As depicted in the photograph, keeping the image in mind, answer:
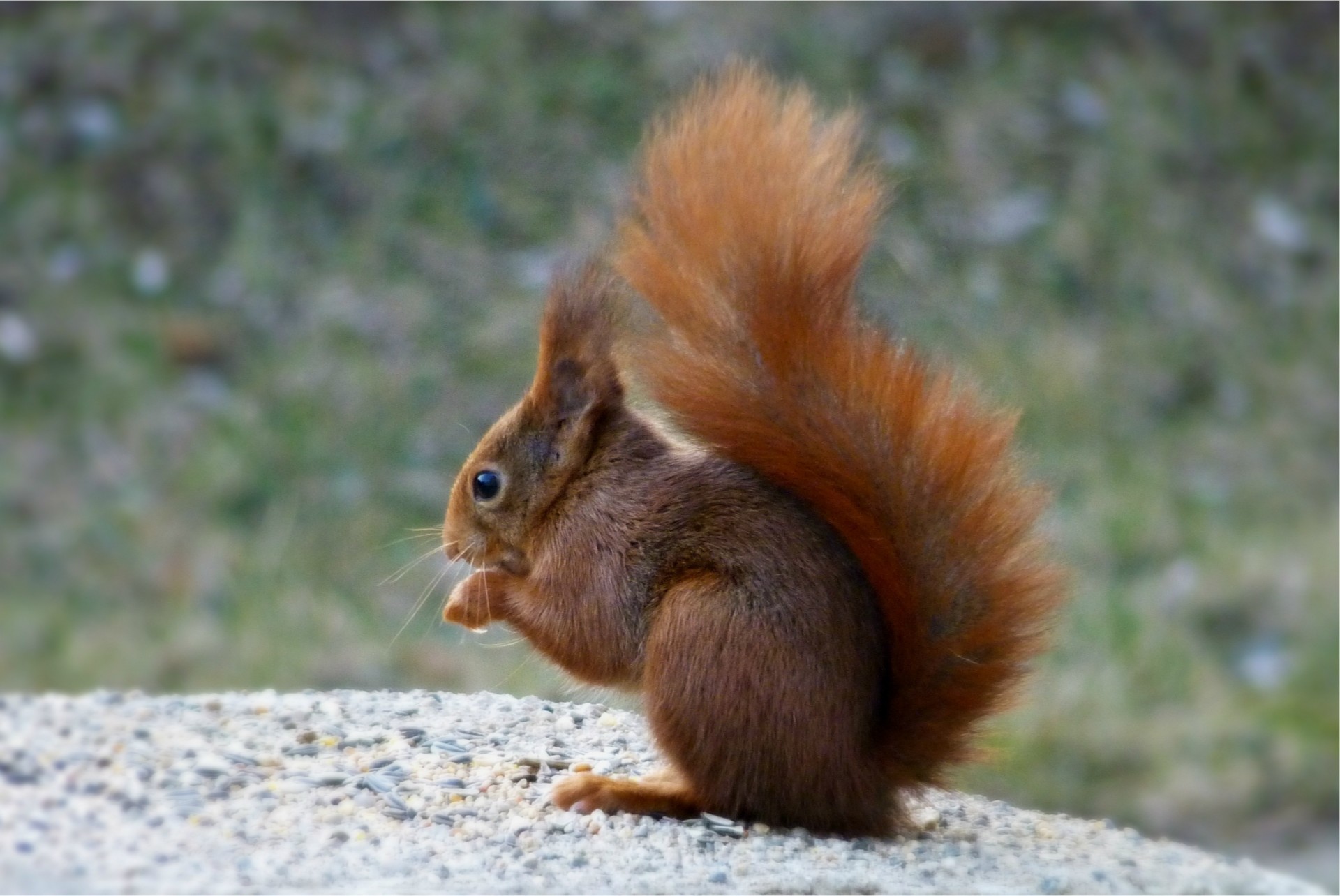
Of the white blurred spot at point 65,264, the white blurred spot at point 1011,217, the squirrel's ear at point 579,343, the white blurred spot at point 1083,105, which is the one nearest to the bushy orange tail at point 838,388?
the squirrel's ear at point 579,343

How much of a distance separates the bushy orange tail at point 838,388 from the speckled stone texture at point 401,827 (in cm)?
19

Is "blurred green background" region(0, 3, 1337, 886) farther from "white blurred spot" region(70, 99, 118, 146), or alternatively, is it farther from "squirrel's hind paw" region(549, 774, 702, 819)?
"squirrel's hind paw" region(549, 774, 702, 819)

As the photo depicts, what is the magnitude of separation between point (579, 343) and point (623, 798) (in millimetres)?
464

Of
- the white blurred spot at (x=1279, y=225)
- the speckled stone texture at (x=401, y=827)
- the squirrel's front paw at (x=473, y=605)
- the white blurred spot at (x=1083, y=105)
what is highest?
the white blurred spot at (x=1083, y=105)

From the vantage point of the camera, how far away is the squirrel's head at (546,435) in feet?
5.56

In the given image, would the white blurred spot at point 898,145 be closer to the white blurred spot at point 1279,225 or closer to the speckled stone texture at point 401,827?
the white blurred spot at point 1279,225

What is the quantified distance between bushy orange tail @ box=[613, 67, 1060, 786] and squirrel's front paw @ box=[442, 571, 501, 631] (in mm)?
296

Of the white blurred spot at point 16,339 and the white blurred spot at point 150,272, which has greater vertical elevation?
the white blurred spot at point 150,272

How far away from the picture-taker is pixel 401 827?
1.44 metres

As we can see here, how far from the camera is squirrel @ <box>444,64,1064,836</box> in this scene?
147 centimetres

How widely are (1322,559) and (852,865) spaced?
256 cm

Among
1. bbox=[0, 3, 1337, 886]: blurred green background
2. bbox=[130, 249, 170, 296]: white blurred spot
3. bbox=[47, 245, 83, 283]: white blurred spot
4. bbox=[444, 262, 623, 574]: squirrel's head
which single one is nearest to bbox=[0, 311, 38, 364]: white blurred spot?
bbox=[0, 3, 1337, 886]: blurred green background

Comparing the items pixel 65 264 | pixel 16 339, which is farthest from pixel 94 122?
pixel 16 339

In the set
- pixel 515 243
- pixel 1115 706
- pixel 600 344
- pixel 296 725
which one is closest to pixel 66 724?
pixel 296 725
